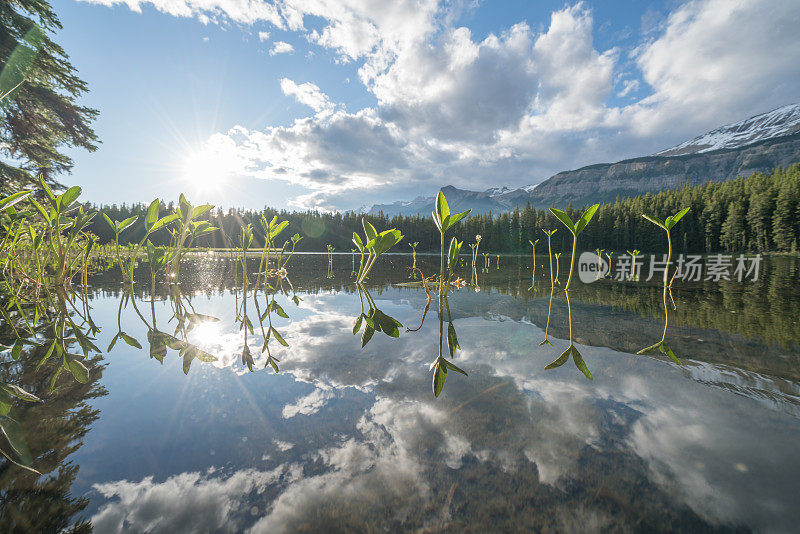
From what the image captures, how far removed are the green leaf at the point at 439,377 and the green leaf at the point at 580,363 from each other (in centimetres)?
92

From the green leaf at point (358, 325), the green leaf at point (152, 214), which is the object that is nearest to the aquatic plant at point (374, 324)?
the green leaf at point (358, 325)

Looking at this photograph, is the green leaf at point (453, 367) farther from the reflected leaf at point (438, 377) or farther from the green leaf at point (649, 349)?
the green leaf at point (649, 349)

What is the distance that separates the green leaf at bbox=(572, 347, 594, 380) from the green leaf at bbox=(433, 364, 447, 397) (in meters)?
0.92

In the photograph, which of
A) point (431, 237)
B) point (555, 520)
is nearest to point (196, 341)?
point (555, 520)

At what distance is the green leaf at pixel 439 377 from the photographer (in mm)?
1605

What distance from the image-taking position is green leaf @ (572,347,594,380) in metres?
1.85

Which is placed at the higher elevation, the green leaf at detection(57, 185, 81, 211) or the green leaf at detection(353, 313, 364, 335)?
the green leaf at detection(57, 185, 81, 211)

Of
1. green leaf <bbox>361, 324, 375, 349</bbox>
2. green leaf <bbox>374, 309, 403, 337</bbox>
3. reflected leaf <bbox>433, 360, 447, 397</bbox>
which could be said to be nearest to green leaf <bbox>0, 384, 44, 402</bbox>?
green leaf <bbox>361, 324, 375, 349</bbox>

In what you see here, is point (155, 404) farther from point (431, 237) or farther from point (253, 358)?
point (431, 237)

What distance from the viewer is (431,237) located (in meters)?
69.9

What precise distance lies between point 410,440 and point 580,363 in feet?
4.89

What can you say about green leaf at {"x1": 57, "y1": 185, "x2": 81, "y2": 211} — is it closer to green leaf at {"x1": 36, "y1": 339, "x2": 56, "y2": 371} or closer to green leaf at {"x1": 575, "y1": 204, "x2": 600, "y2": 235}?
green leaf at {"x1": 36, "y1": 339, "x2": 56, "y2": 371}

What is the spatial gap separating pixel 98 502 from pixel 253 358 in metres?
1.17

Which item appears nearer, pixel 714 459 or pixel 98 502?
pixel 98 502
